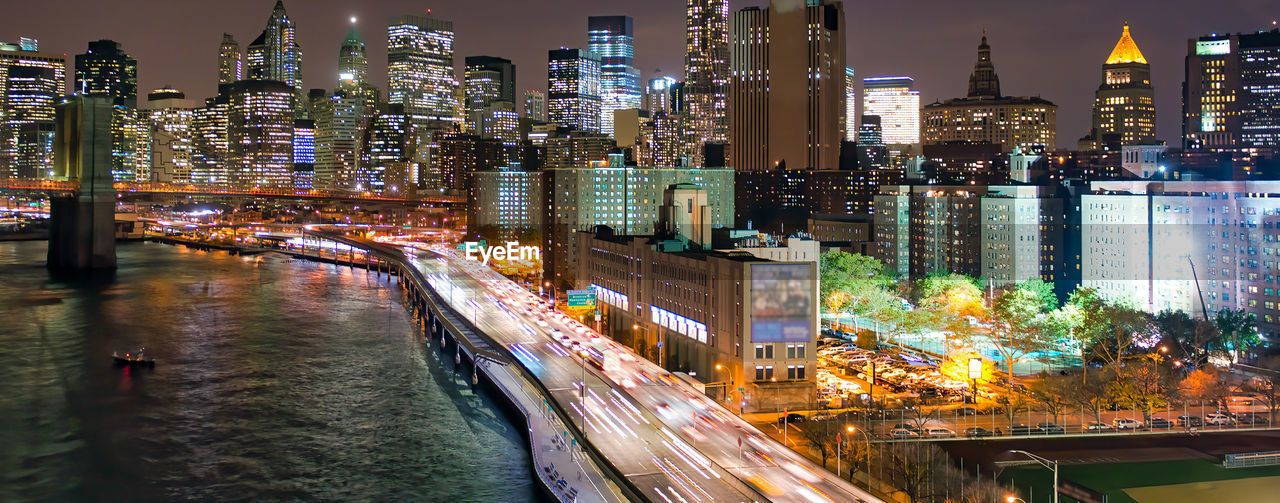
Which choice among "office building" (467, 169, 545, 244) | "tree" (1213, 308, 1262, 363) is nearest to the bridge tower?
"office building" (467, 169, 545, 244)

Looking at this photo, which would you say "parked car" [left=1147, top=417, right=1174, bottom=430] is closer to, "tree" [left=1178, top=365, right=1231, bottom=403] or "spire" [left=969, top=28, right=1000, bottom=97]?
"tree" [left=1178, top=365, right=1231, bottom=403]

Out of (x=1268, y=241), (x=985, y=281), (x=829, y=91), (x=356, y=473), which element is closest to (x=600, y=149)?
(x=829, y=91)

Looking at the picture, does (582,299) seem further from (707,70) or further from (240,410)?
(707,70)

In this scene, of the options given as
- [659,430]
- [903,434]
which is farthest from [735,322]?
[659,430]

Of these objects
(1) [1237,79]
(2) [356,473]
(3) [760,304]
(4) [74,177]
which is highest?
(1) [1237,79]

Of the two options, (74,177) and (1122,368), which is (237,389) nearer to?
(1122,368)
